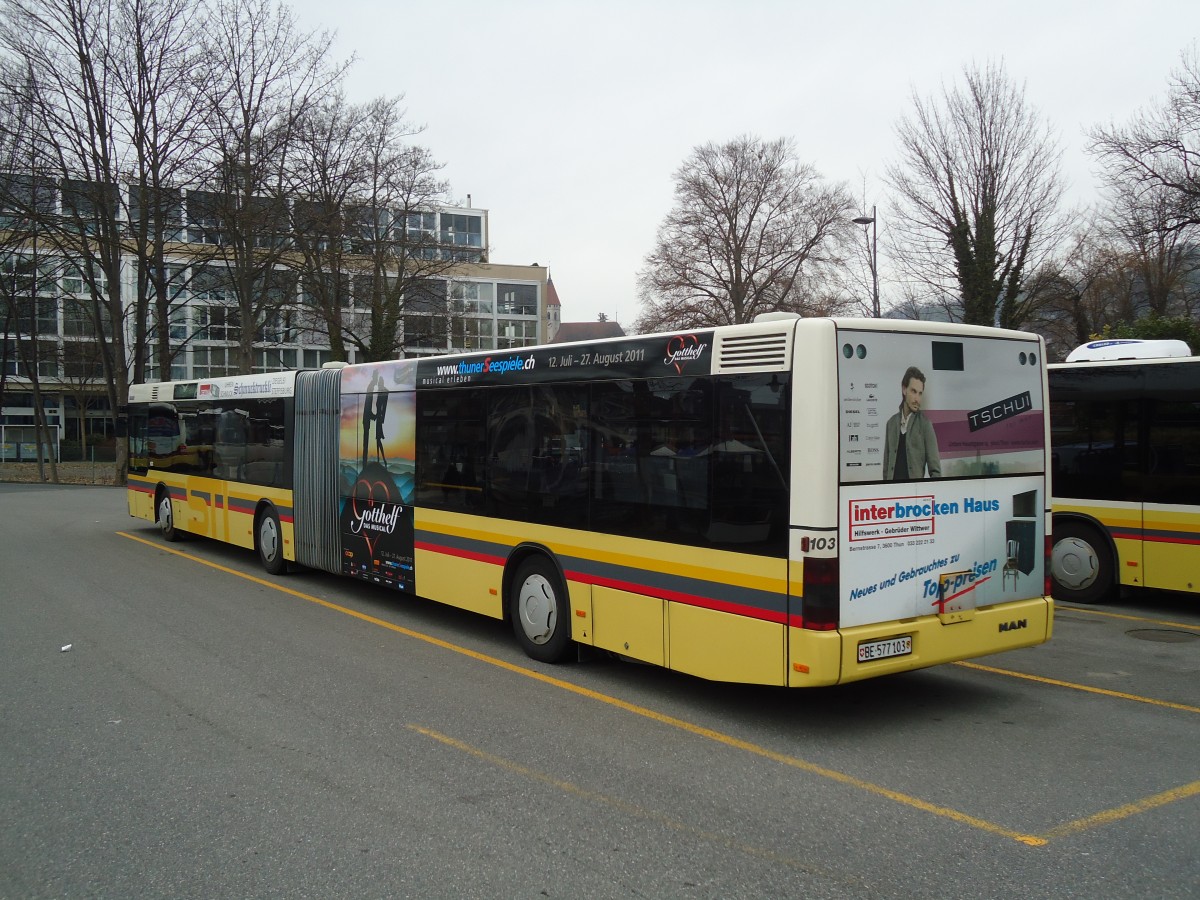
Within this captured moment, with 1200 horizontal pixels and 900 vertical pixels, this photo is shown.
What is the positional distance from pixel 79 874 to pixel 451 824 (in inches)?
61.8

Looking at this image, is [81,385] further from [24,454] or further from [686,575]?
[686,575]

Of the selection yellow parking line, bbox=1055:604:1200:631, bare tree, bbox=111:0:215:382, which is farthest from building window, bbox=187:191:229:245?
yellow parking line, bbox=1055:604:1200:631

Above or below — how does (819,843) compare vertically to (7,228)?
below

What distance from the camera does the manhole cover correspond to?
8781 millimetres

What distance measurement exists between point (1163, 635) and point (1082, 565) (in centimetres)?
164

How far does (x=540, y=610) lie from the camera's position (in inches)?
307

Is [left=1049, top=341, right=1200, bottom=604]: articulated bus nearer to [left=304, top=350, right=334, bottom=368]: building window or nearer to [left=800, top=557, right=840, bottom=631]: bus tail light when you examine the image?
[left=800, top=557, right=840, bottom=631]: bus tail light

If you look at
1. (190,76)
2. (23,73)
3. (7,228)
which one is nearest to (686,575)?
(190,76)

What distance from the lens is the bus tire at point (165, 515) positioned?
52.9 ft

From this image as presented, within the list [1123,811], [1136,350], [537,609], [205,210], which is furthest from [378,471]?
[205,210]

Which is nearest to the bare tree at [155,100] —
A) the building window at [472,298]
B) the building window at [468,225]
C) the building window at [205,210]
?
the building window at [205,210]

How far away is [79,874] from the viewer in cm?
394

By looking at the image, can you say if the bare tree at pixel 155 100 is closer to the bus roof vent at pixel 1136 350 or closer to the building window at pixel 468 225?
the bus roof vent at pixel 1136 350

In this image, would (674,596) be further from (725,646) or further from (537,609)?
(537,609)
